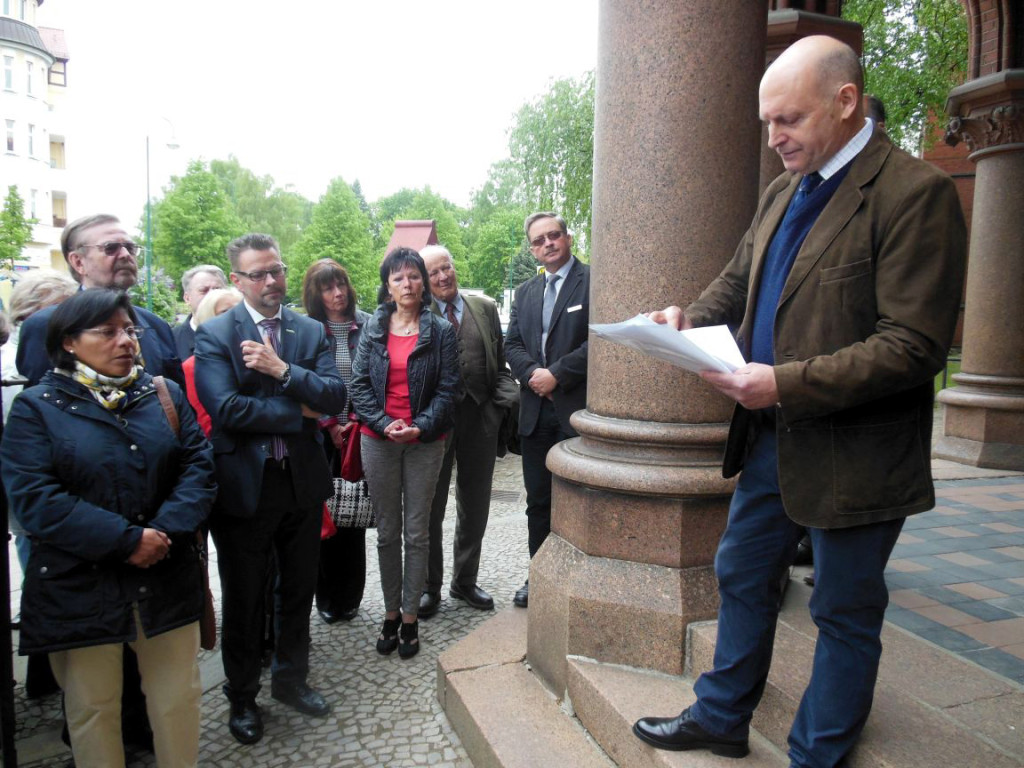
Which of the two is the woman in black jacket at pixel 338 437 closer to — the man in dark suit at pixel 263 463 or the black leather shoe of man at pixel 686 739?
the man in dark suit at pixel 263 463

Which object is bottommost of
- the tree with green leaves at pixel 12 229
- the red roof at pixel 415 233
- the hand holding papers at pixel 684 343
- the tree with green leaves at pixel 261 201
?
the hand holding papers at pixel 684 343

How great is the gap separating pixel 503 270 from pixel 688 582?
5897 cm

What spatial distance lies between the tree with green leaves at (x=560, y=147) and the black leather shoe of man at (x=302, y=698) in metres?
18.6

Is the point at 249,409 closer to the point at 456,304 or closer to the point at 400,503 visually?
the point at 400,503

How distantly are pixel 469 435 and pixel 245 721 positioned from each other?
1.94 metres

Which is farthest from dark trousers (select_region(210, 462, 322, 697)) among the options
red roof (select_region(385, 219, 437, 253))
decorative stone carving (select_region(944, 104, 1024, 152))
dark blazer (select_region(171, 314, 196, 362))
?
decorative stone carving (select_region(944, 104, 1024, 152))

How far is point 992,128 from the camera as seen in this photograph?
7.39 meters

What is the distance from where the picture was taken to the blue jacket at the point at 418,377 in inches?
157

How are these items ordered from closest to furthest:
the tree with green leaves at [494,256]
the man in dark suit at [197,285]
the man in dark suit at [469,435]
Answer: the man in dark suit at [469,435], the man in dark suit at [197,285], the tree with green leaves at [494,256]

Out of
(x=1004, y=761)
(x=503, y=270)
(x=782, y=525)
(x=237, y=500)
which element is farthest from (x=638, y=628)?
(x=503, y=270)

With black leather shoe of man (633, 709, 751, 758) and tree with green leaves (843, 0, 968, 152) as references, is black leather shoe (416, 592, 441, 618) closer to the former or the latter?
black leather shoe of man (633, 709, 751, 758)

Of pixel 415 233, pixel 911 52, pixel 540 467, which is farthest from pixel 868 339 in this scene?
pixel 911 52

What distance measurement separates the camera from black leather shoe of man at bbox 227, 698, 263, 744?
322cm

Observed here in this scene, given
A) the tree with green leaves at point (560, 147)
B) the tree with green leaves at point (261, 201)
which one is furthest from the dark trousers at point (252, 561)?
the tree with green leaves at point (261, 201)
